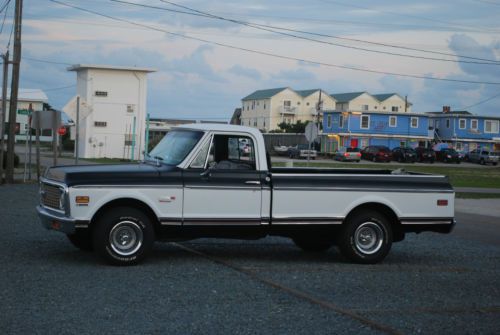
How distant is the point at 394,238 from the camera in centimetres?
1310

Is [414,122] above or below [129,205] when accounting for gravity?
above

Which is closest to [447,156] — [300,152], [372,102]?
[300,152]

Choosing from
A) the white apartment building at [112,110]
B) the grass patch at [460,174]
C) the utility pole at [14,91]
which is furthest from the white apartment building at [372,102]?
the utility pole at [14,91]

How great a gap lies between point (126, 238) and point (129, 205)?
46 centimetres

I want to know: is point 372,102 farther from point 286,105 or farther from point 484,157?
point 484,157

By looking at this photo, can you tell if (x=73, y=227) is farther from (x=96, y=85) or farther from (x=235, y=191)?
(x=96, y=85)

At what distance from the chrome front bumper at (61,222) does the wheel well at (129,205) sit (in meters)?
0.24

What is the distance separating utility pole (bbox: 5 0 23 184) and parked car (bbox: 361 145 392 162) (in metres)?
52.9

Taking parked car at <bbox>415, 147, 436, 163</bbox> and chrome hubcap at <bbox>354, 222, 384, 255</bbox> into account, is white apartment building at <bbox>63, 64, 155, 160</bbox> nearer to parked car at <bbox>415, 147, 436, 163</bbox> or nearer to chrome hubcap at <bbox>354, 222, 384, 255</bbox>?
parked car at <bbox>415, 147, 436, 163</bbox>

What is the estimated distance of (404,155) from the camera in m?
80.9

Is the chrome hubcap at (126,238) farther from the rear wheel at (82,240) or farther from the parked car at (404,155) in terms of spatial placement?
the parked car at (404,155)

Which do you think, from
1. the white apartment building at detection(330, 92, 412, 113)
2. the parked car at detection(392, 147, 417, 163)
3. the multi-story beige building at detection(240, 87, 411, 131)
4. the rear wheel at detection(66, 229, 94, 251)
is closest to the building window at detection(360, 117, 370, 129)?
the parked car at detection(392, 147, 417, 163)

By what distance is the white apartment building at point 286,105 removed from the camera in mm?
122250

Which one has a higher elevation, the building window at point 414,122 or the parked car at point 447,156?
the building window at point 414,122
